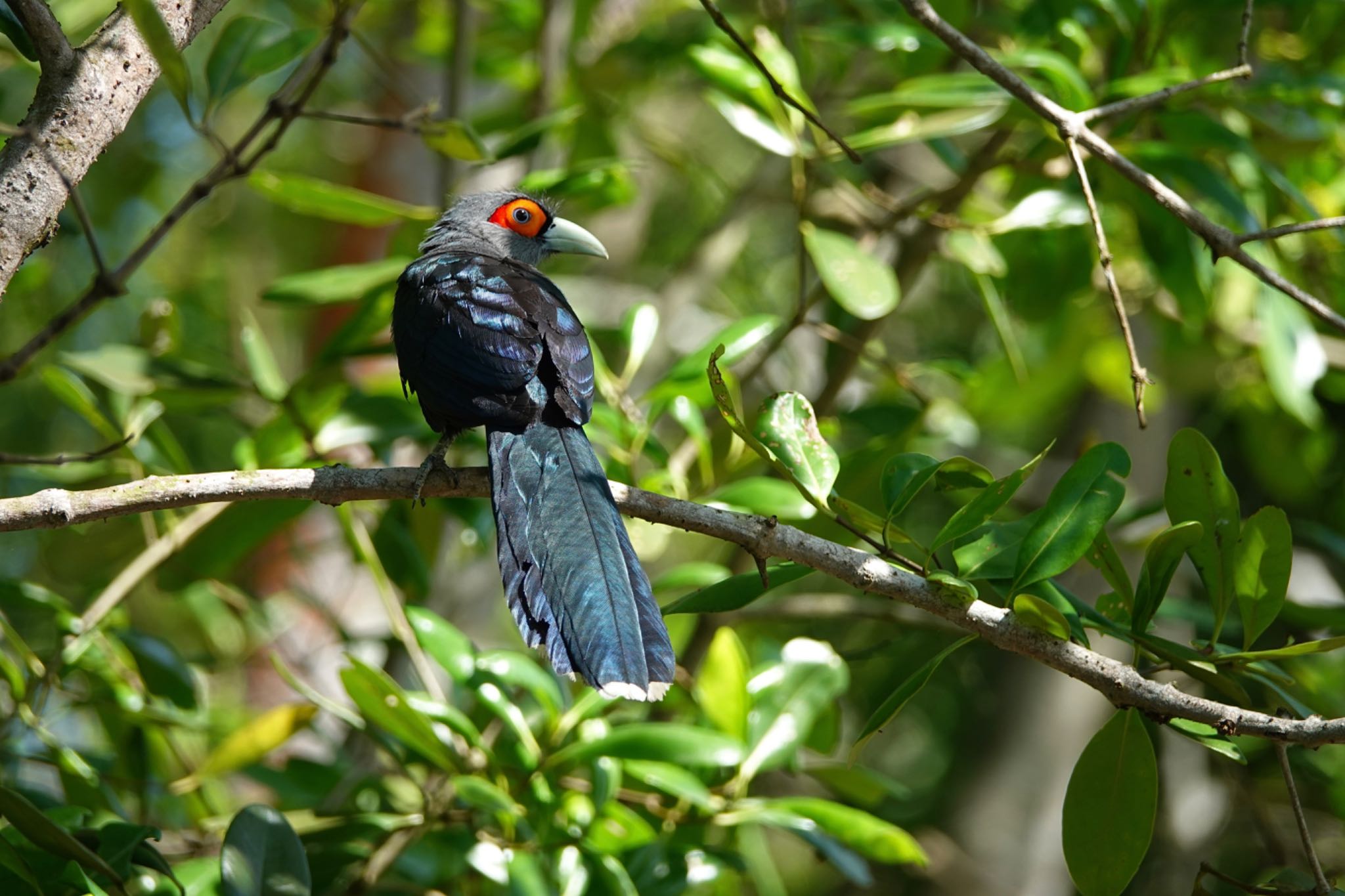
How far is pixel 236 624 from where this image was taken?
474 cm

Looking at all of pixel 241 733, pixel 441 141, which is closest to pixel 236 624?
pixel 241 733

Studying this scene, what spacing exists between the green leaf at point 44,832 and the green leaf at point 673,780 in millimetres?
1122

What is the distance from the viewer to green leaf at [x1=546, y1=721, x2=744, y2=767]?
2541 mm

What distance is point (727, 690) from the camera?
2.92 m

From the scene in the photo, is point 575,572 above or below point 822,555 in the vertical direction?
below

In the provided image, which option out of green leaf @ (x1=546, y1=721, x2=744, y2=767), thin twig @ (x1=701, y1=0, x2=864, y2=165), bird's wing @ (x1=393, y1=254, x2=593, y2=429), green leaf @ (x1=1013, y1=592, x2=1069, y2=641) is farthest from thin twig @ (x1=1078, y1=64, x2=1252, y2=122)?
green leaf @ (x1=546, y1=721, x2=744, y2=767)

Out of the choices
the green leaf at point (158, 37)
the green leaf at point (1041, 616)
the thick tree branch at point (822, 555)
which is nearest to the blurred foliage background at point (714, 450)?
the thick tree branch at point (822, 555)

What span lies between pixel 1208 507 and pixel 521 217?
2.61m

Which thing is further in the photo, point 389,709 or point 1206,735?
point 389,709

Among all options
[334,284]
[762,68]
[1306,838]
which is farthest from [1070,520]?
[334,284]

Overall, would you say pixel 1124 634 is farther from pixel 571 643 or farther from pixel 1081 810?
pixel 571 643

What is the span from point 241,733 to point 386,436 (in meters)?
0.90

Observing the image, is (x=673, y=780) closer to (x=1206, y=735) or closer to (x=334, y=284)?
(x=1206, y=735)

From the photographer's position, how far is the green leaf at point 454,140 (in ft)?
8.87
